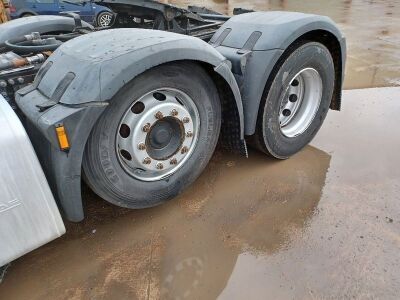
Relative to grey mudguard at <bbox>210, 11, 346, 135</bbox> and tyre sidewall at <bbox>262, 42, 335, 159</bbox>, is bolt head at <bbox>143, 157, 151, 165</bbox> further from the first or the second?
tyre sidewall at <bbox>262, 42, 335, 159</bbox>

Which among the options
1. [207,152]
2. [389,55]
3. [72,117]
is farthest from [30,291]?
[389,55]

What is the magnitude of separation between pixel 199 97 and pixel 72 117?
36.2 inches

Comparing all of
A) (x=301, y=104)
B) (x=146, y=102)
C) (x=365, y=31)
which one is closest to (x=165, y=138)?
(x=146, y=102)

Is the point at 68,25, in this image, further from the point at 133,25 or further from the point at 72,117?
the point at 72,117

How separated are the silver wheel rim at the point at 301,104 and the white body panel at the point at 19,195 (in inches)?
82.2

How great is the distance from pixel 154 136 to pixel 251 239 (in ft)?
3.12

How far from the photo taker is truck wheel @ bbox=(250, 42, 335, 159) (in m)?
2.79

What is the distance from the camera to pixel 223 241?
2369mm

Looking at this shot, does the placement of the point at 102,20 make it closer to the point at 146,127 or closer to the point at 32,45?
the point at 32,45

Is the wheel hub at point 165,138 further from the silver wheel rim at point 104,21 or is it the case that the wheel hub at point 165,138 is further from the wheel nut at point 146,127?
the silver wheel rim at point 104,21

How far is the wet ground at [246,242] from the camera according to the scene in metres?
2.05

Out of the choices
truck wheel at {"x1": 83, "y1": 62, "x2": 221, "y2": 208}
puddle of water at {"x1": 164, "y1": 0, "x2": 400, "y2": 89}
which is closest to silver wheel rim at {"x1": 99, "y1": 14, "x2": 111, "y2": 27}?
truck wheel at {"x1": 83, "y1": 62, "x2": 221, "y2": 208}

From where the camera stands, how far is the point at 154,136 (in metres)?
2.32

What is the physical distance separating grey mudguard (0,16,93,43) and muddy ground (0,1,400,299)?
5.73ft
